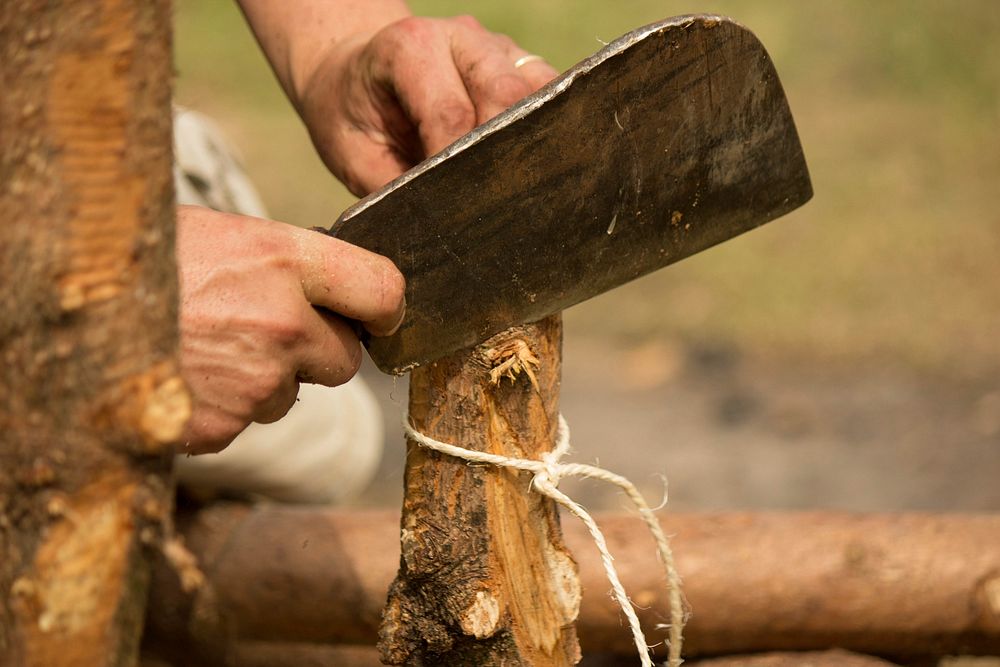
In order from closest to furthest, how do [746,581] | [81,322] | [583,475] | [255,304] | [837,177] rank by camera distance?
[81,322]
[255,304]
[583,475]
[746,581]
[837,177]

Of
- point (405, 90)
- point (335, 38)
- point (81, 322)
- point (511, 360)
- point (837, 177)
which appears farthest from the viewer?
point (837, 177)

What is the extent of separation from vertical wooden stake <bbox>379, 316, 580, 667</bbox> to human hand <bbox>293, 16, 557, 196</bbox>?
1.17 ft

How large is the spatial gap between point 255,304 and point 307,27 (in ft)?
2.65

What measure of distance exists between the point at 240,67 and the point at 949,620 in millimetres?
7290

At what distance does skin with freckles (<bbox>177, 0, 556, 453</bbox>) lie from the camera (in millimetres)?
1259

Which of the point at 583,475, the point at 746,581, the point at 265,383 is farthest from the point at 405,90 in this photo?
the point at 746,581

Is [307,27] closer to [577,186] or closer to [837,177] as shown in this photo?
[577,186]

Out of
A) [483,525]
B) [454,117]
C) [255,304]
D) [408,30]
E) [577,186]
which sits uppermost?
[408,30]

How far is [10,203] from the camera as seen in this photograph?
82cm

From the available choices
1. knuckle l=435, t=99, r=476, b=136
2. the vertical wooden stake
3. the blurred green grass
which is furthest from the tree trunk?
the blurred green grass

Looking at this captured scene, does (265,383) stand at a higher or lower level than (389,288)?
lower

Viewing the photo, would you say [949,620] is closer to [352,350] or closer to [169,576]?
[352,350]

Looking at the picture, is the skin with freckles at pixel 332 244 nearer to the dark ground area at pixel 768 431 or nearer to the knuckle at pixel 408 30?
the knuckle at pixel 408 30

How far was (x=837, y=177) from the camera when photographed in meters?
5.82
